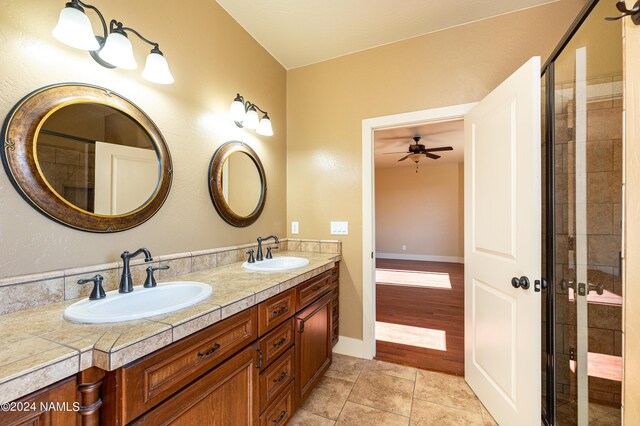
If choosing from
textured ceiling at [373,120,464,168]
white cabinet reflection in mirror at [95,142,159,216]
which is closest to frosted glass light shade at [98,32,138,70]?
white cabinet reflection in mirror at [95,142,159,216]

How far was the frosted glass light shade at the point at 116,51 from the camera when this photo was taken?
116 centimetres

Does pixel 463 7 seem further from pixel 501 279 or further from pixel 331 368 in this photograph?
pixel 331 368

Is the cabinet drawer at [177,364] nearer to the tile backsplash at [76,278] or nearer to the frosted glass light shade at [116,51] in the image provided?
the tile backsplash at [76,278]

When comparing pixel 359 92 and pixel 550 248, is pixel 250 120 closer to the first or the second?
pixel 359 92

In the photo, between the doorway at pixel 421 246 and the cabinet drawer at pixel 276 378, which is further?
the doorway at pixel 421 246

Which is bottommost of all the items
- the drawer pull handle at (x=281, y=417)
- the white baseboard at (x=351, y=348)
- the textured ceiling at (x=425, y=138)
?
the white baseboard at (x=351, y=348)

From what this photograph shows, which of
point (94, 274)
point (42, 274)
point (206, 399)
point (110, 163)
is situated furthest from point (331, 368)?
point (110, 163)

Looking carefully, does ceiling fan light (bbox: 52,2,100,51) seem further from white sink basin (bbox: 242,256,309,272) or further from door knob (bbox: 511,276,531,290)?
door knob (bbox: 511,276,531,290)

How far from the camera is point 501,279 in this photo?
1.58 m

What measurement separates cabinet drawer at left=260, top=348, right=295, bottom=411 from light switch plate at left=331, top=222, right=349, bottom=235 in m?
1.15

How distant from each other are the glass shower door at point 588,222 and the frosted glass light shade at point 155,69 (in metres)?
2.05

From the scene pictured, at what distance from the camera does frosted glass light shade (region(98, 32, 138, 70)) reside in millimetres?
1159

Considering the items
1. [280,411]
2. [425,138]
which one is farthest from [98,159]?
[425,138]

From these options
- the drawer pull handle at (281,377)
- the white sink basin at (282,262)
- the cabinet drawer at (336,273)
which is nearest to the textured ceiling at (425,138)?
the cabinet drawer at (336,273)
